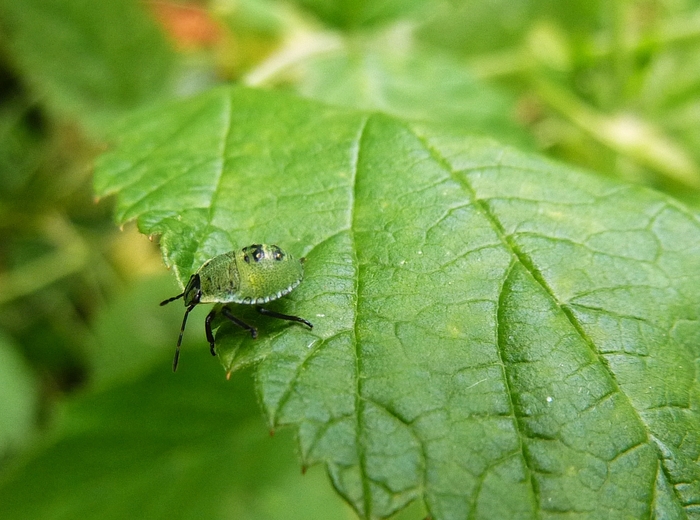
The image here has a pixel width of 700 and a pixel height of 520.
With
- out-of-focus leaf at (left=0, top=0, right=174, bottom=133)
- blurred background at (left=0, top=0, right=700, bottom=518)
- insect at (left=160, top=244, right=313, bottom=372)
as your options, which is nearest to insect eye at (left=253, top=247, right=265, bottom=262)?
insect at (left=160, top=244, right=313, bottom=372)

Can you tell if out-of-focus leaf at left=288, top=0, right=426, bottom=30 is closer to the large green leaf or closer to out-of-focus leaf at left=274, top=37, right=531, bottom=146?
out-of-focus leaf at left=274, top=37, right=531, bottom=146

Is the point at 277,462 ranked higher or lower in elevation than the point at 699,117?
lower

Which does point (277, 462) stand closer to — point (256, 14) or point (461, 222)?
point (461, 222)

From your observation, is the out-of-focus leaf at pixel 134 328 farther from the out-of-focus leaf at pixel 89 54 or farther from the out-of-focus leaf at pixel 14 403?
the out-of-focus leaf at pixel 89 54

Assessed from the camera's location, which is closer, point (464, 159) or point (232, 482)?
point (464, 159)

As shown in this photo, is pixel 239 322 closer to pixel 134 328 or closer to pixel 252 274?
pixel 252 274

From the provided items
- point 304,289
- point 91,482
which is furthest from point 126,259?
point 304,289
